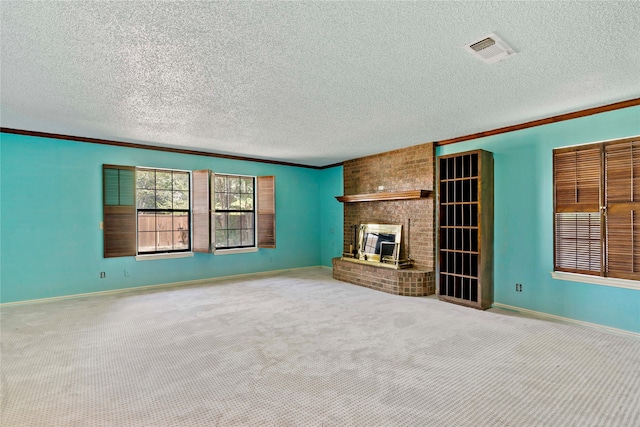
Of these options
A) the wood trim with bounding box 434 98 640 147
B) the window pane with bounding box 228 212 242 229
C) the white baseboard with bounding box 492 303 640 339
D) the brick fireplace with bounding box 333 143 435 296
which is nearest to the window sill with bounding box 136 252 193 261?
the window pane with bounding box 228 212 242 229

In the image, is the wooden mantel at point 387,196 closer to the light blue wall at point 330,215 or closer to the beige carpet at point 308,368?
the light blue wall at point 330,215

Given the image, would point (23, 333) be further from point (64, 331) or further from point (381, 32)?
point (381, 32)

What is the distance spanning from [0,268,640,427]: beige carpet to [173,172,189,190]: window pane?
97.9 inches

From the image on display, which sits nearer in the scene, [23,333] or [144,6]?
[144,6]

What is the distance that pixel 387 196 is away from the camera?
19.3 ft

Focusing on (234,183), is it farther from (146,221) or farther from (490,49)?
(490,49)

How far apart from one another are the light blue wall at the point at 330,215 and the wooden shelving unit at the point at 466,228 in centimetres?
280

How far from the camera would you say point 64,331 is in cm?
364

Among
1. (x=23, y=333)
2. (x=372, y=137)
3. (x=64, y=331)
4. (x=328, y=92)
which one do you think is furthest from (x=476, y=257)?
(x=23, y=333)

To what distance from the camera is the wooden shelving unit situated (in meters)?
4.54

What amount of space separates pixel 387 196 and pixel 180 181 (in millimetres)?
3959

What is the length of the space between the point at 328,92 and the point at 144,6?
1771 millimetres

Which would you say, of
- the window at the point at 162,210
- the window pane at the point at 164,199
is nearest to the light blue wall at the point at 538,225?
the window at the point at 162,210

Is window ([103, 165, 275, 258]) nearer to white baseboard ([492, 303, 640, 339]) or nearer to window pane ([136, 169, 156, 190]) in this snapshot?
window pane ([136, 169, 156, 190])
